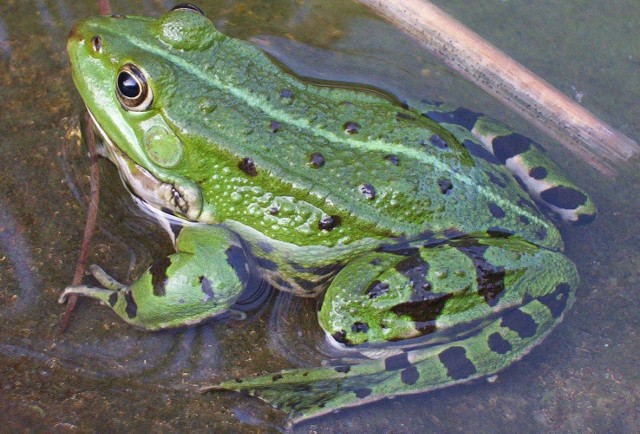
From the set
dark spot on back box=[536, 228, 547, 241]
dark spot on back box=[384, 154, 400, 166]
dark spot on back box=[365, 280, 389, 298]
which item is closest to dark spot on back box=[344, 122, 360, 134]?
dark spot on back box=[384, 154, 400, 166]

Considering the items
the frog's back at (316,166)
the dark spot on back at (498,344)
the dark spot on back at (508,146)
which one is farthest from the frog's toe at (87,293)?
the dark spot on back at (508,146)

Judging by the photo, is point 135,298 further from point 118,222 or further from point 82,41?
point 82,41

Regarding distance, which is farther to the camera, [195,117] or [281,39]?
[281,39]

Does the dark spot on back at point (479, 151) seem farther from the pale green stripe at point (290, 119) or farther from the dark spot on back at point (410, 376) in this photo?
the dark spot on back at point (410, 376)

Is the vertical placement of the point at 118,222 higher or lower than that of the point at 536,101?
lower

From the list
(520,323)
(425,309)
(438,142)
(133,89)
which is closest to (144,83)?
(133,89)

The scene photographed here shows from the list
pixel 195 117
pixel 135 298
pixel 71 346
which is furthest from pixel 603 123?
pixel 71 346

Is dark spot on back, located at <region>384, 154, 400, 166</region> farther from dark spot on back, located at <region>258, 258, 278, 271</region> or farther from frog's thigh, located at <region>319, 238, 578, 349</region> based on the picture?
dark spot on back, located at <region>258, 258, 278, 271</region>
